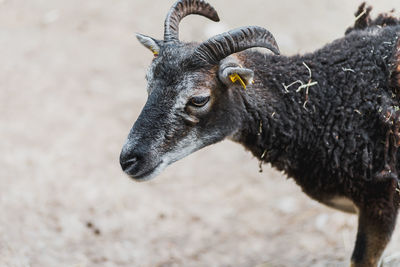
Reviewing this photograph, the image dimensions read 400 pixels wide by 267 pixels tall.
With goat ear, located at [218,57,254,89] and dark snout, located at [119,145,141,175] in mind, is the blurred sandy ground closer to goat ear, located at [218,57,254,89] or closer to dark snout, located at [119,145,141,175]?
dark snout, located at [119,145,141,175]

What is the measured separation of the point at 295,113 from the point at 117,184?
4320mm

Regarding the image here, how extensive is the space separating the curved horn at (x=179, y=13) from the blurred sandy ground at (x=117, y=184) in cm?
349

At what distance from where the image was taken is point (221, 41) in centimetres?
547

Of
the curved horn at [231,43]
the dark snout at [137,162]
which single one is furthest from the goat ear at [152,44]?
the dark snout at [137,162]

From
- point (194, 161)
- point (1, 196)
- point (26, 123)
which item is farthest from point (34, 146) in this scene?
point (194, 161)

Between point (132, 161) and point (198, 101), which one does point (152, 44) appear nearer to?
point (198, 101)

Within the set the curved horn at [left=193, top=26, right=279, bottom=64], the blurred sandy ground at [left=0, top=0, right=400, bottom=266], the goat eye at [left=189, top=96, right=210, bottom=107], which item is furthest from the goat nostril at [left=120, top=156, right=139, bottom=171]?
the blurred sandy ground at [left=0, top=0, right=400, bottom=266]

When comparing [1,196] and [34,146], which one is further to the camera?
[34,146]

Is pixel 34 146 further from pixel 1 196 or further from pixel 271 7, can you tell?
Answer: pixel 271 7

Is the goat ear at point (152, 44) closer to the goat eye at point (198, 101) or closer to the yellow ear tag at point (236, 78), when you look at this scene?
the goat eye at point (198, 101)

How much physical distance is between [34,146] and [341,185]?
6032mm

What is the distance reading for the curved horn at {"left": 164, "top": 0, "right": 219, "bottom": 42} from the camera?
604 cm

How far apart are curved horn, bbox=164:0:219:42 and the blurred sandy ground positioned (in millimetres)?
3494

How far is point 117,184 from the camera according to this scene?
30.7 ft
